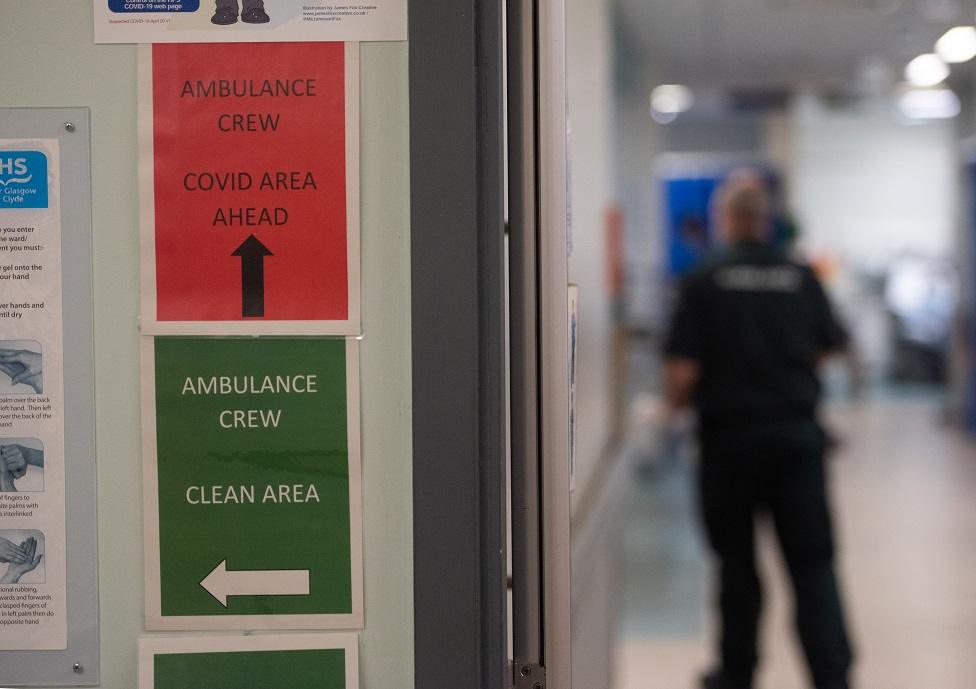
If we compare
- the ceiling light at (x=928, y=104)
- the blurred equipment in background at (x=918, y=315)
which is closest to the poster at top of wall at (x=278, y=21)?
the ceiling light at (x=928, y=104)

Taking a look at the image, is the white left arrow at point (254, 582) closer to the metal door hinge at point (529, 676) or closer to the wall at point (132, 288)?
the wall at point (132, 288)

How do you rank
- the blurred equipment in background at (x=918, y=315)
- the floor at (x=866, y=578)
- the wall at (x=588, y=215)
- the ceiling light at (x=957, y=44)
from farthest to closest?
1. the blurred equipment in background at (x=918, y=315)
2. the ceiling light at (x=957, y=44)
3. the floor at (x=866, y=578)
4. the wall at (x=588, y=215)

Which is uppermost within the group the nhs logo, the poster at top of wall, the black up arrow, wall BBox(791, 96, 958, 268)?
wall BBox(791, 96, 958, 268)

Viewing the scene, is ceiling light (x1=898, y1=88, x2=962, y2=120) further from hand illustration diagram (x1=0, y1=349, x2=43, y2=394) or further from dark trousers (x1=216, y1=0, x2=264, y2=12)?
hand illustration diagram (x1=0, y1=349, x2=43, y2=394)

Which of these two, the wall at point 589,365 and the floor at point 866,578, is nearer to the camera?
the wall at point 589,365

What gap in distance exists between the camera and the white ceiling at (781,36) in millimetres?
6613

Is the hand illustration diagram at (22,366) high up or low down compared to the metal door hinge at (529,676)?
up

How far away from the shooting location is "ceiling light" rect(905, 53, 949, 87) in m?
9.13

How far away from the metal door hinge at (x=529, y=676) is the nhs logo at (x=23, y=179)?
3.05 feet

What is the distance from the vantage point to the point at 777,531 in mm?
3564

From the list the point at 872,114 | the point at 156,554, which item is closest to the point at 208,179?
the point at 156,554

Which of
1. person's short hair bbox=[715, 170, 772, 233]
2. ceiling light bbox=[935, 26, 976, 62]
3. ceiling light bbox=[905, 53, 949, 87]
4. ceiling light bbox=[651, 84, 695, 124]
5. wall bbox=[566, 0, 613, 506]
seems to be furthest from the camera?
ceiling light bbox=[651, 84, 695, 124]

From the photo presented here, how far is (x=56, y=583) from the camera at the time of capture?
1.51 meters

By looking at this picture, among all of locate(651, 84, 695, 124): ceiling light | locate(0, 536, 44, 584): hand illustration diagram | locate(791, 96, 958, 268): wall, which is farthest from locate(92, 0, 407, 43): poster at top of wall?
locate(791, 96, 958, 268): wall
